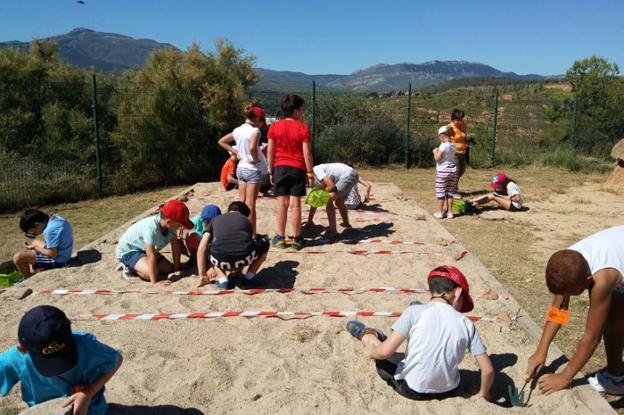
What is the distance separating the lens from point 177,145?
1198 cm

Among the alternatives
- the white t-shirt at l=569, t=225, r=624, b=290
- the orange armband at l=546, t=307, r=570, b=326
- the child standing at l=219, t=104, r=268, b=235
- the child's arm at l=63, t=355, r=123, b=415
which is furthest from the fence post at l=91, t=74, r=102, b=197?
the white t-shirt at l=569, t=225, r=624, b=290

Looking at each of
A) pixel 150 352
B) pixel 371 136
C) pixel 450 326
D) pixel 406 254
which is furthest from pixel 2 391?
pixel 371 136

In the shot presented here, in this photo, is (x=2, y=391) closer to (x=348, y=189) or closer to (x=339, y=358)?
(x=339, y=358)

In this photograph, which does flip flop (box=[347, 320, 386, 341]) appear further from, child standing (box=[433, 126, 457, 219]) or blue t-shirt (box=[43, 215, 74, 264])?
child standing (box=[433, 126, 457, 219])

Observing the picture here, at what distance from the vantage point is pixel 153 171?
11.9 metres

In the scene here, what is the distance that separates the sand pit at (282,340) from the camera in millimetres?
3174

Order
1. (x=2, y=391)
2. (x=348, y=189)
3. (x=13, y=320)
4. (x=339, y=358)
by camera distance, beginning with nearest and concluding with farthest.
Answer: (x=2, y=391) < (x=339, y=358) < (x=13, y=320) < (x=348, y=189)

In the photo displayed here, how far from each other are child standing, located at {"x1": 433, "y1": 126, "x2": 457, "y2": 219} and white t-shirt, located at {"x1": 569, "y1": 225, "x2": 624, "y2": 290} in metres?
5.02

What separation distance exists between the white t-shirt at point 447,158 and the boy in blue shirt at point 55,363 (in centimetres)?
637

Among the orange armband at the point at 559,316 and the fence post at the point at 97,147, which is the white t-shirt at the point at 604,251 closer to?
the orange armband at the point at 559,316

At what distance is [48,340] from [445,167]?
6.79m

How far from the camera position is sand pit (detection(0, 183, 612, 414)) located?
317 cm

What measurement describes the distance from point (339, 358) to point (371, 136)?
11226mm

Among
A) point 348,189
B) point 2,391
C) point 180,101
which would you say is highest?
point 180,101
